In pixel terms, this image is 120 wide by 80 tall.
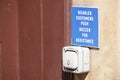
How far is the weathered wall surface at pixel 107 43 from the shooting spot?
1.24 meters

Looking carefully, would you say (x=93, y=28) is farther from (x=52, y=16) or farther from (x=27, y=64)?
(x=27, y=64)

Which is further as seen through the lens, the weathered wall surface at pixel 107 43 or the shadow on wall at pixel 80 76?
the shadow on wall at pixel 80 76

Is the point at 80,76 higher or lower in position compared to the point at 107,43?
lower

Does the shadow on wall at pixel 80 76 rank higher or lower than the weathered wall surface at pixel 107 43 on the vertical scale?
lower

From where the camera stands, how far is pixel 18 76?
5.30ft

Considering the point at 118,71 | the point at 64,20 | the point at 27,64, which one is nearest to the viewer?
the point at 118,71

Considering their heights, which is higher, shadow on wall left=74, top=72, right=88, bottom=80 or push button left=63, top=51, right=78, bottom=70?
push button left=63, top=51, right=78, bottom=70

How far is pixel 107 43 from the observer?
126 cm

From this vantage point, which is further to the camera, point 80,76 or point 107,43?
point 80,76

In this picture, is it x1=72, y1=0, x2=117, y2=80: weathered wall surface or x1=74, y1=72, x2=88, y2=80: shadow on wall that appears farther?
x1=74, y1=72, x2=88, y2=80: shadow on wall

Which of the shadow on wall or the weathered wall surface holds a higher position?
the weathered wall surface

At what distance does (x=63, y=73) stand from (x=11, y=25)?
377 mm

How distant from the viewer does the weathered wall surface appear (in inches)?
48.9

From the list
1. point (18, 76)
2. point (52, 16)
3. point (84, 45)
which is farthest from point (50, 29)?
point (18, 76)
